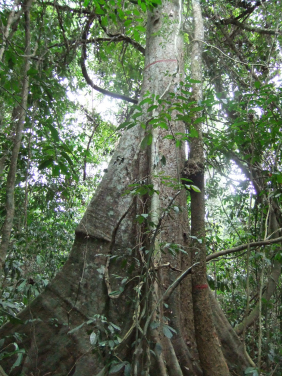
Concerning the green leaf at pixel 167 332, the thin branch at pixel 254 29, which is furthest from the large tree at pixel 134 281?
the thin branch at pixel 254 29

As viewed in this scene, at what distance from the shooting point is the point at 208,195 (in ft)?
15.1

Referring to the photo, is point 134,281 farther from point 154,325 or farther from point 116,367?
point 116,367

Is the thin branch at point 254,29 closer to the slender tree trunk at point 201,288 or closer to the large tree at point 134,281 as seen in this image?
the large tree at point 134,281

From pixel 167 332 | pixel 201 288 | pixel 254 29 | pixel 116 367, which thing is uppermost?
pixel 254 29

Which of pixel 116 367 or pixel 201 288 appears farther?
pixel 201 288

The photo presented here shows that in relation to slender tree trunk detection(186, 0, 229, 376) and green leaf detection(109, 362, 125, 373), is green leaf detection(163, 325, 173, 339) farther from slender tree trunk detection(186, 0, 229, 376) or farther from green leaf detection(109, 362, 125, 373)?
slender tree trunk detection(186, 0, 229, 376)

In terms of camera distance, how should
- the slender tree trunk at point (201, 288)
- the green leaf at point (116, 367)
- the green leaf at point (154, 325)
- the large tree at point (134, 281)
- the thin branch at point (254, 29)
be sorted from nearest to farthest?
the green leaf at point (116, 367) → the green leaf at point (154, 325) → the large tree at point (134, 281) → the slender tree trunk at point (201, 288) → the thin branch at point (254, 29)

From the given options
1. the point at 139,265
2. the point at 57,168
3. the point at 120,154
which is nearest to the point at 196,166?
the point at 120,154

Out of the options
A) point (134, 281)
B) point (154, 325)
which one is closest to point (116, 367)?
point (154, 325)

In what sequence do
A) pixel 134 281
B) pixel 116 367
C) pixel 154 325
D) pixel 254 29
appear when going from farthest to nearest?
1. pixel 254 29
2. pixel 134 281
3. pixel 154 325
4. pixel 116 367

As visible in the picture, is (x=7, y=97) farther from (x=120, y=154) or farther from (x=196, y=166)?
(x=196, y=166)

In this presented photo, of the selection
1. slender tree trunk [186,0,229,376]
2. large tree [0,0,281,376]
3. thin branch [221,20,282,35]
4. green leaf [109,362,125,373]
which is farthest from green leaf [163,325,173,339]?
thin branch [221,20,282,35]

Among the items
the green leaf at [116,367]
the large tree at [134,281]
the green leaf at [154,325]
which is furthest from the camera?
the large tree at [134,281]

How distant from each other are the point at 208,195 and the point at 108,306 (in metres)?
3.02
